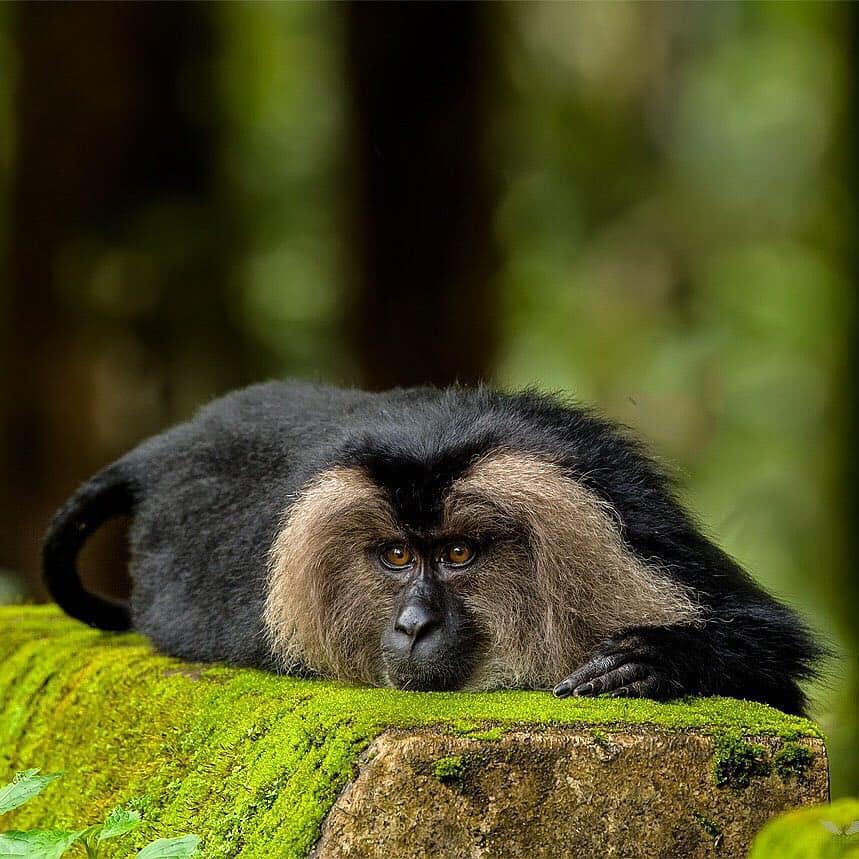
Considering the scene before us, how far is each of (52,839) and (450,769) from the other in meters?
1.08

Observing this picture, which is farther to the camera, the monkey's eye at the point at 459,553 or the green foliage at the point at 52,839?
the monkey's eye at the point at 459,553

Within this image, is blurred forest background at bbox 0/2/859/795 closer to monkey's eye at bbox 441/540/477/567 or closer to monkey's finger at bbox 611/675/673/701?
monkey's eye at bbox 441/540/477/567

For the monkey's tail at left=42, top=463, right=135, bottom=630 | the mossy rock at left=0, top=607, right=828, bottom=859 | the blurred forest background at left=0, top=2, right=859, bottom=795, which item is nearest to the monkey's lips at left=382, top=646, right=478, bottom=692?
the mossy rock at left=0, top=607, right=828, bottom=859

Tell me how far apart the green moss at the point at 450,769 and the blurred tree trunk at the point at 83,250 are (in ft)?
22.6

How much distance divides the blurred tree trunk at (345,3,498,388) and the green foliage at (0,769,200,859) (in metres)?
6.00

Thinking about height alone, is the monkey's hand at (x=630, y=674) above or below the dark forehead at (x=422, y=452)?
below

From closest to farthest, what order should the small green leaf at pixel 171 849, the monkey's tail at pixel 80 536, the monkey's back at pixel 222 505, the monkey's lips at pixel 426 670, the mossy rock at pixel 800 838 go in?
the mossy rock at pixel 800 838 → the small green leaf at pixel 171 849 → the monkey's lips at pixel 426 670 → the monkey's back at pixel 222 505 → the monkey's tail at pixel 80 536

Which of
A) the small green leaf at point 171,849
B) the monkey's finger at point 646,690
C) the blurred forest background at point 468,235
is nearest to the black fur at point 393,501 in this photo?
the monkey's finger at point 646,690

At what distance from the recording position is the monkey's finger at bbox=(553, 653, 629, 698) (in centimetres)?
422

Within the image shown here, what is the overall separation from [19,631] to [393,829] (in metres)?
3.53

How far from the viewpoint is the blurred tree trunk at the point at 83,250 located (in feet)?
32.7

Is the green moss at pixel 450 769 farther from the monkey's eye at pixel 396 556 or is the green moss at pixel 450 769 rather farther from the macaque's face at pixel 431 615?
the monkey's eye at pixel 396 556

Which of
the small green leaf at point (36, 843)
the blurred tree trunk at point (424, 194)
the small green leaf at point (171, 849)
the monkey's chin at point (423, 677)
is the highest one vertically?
the blurred tree trunk at point (424, 194)

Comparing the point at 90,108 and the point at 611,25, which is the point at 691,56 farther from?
the point at 90,108
